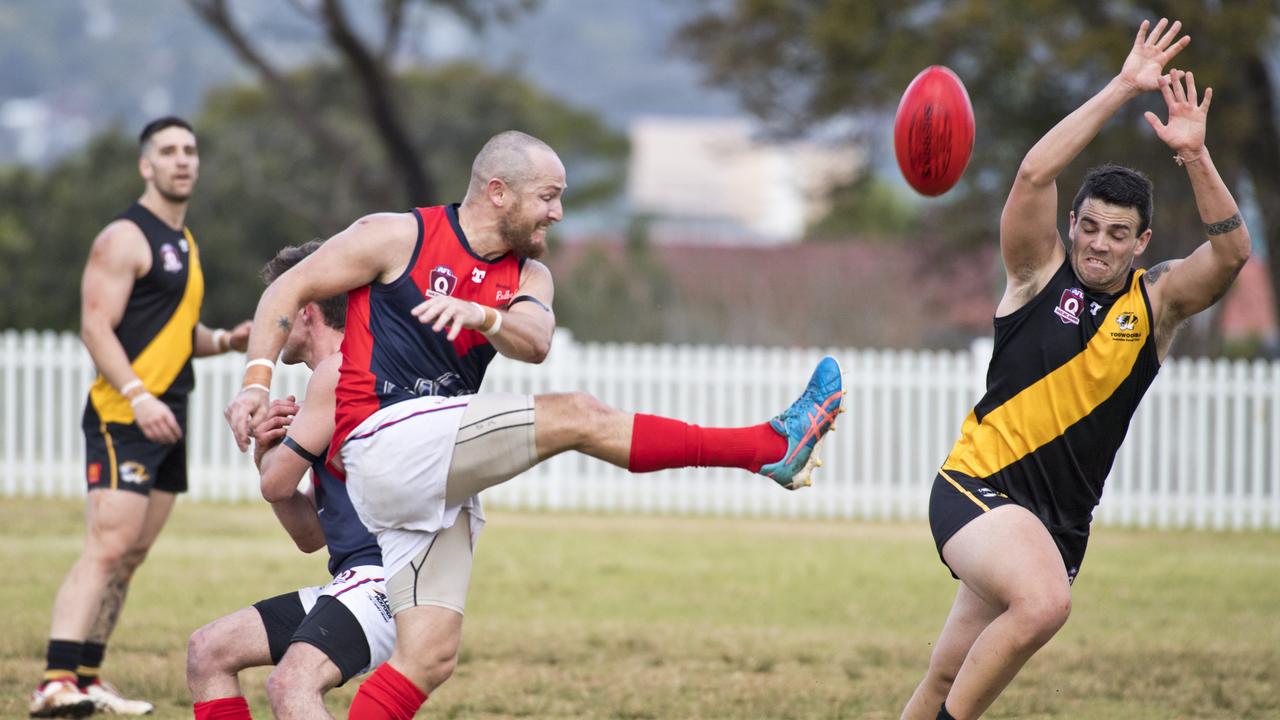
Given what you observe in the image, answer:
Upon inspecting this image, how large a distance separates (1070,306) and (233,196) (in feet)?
105

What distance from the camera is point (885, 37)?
2306 centimetres

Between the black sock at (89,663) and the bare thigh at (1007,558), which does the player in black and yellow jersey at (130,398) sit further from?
the bare thigh at (1007,558)

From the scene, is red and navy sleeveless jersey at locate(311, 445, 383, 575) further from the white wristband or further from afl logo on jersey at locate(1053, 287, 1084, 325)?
afl logo on jersey at locate(1053, 287, 1084, 325)

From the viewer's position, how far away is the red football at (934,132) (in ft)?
20.5

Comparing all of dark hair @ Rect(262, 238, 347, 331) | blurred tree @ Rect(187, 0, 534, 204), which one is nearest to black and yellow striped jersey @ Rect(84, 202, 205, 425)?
dark hair @ Rect(262, 238, 347, 331)

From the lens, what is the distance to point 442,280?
4961 mm

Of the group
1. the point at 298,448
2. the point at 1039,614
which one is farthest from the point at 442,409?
the point at 1039,614

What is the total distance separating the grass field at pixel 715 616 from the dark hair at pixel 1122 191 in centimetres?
268

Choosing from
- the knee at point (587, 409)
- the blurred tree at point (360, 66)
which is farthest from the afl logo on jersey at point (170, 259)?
the blurred tree at point (360, 66)

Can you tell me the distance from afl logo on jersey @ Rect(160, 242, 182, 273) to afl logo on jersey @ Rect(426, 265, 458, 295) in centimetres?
272

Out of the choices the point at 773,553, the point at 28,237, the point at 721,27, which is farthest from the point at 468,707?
the point at 28,237

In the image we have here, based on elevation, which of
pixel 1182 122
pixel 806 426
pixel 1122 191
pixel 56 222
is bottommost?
pixel 806 426

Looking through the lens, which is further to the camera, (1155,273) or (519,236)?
(1155,273)

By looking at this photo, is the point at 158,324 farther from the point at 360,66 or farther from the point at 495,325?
the point at 360,66
